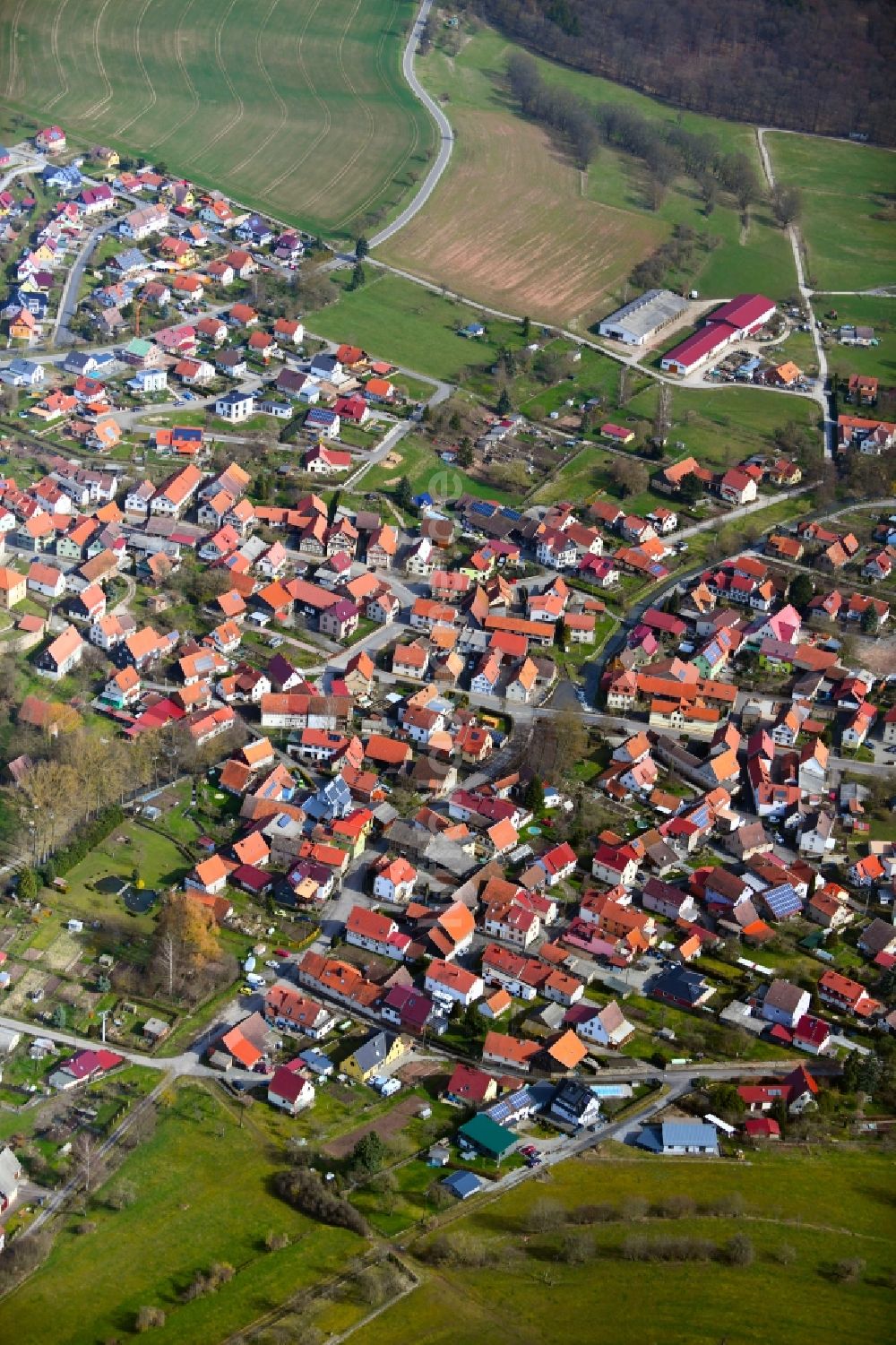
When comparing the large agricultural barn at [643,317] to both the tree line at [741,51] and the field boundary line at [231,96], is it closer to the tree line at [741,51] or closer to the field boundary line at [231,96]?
the field boundary line at [231,96]

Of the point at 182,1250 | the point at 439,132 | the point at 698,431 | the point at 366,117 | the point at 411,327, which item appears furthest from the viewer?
the point at 439,132

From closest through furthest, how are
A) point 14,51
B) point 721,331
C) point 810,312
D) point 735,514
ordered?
point 735,514
point 721,331
point 810,312
point 14,51

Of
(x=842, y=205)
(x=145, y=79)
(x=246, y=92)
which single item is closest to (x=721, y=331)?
(x=842, y=205)

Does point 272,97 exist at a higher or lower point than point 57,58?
higher

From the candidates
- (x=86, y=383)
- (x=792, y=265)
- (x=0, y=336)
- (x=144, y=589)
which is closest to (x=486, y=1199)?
(x=144, y=589)

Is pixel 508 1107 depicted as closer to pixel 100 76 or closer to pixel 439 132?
pixel 439 132

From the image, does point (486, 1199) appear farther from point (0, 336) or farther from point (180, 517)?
point (0, 336)
